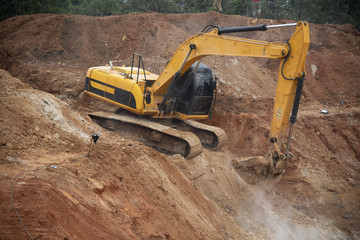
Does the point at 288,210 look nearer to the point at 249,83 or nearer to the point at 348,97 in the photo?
the point at 249,83

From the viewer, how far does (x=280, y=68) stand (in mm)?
7363

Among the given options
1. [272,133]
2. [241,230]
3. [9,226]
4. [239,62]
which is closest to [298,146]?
[272,133]

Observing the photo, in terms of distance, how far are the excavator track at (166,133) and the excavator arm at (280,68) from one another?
4.14ft

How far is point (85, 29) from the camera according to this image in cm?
1861

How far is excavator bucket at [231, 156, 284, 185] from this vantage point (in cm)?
799

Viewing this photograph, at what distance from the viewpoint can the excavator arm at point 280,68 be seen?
7031 millimetres

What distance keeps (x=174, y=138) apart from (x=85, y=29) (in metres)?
11.6

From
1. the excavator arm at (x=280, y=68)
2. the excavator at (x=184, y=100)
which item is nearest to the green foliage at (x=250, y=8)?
the excavator at (x=184, y=100)

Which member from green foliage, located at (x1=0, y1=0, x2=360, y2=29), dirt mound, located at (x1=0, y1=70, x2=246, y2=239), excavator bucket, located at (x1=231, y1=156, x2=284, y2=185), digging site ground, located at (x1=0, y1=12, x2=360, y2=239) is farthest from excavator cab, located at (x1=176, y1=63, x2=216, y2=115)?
green foliage, located at (x1=0, y1=0, x2=360, y2=29)

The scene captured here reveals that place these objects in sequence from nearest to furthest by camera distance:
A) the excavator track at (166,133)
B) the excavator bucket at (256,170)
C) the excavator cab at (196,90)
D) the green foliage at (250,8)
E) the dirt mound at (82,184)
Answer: the dirt mound at (82,184), the excavator bucket at (256,170), the excavator track at (166,133), the excavator cab at (196,90), the green foliage at (250,8)

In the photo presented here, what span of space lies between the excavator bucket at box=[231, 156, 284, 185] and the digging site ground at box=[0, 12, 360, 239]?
24 cm

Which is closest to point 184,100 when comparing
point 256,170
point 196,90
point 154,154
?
point 196,90

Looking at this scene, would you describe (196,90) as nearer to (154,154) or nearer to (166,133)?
(166,133)

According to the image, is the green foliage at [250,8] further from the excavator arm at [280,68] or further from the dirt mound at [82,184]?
the dirt mound at [82,184]
